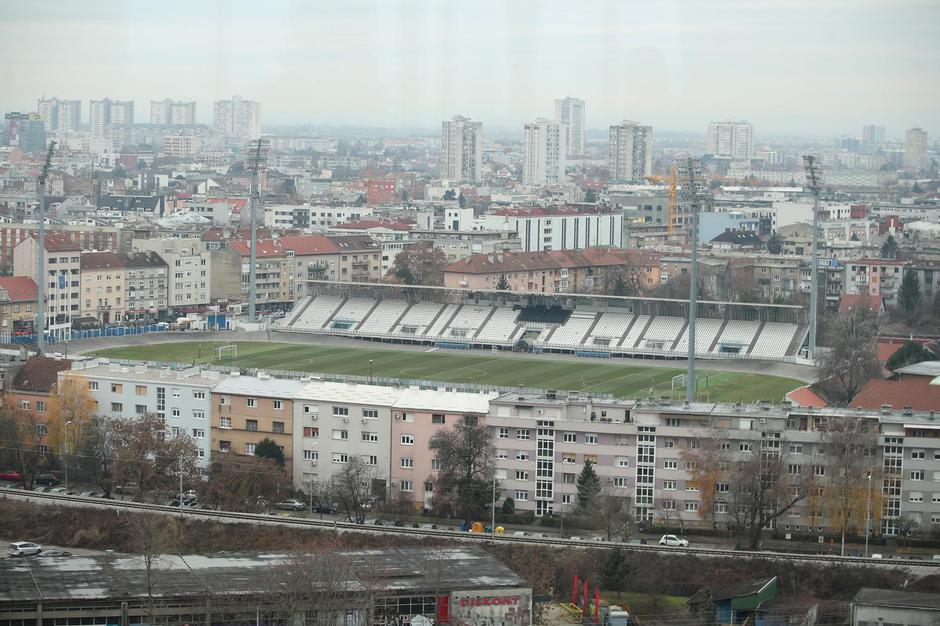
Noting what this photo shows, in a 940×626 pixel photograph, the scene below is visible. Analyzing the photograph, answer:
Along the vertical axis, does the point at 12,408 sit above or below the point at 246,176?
below

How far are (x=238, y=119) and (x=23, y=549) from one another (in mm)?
61438

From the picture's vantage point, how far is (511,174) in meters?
62.2

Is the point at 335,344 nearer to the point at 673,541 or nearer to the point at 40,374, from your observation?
the point at 40,374

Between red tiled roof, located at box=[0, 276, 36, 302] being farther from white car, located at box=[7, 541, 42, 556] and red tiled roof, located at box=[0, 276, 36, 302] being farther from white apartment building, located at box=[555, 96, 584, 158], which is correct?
white apartment building, located at box=[555, 96, 584, 158]

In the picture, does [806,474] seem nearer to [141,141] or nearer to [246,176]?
[246,176]

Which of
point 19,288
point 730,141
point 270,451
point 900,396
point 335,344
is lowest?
point 270,451

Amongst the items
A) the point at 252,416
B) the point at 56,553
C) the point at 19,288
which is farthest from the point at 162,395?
the point at 19,288

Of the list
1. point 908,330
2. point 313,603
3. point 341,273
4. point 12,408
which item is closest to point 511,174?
point 341,273

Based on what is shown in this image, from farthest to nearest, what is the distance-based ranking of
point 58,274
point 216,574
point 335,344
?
point 58,274, point 335,344, point 216,574

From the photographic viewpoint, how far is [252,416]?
43.7 feet

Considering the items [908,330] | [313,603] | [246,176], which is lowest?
[313,603]

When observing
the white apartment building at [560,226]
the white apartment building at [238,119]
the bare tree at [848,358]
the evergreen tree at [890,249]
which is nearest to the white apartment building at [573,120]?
the white apartment building at [238,119]

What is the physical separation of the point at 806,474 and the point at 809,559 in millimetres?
1134

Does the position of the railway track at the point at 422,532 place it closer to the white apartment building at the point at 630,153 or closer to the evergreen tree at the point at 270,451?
the evergreen tree at the point at 270,451
